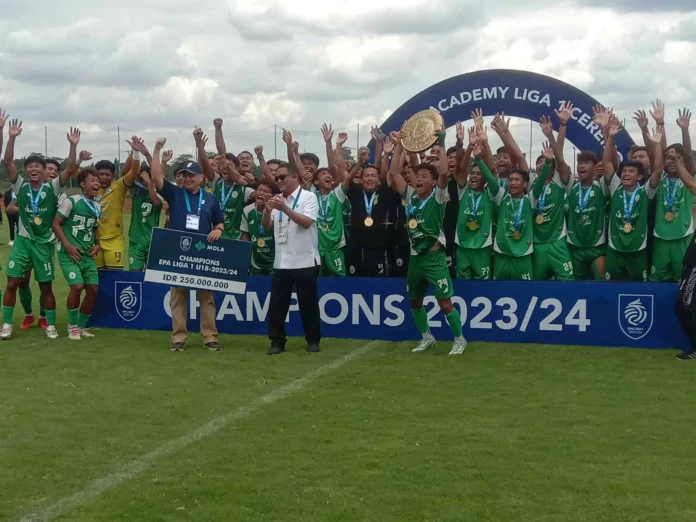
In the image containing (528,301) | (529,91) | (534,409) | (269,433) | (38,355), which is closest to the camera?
(269,433)

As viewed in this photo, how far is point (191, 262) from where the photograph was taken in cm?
836

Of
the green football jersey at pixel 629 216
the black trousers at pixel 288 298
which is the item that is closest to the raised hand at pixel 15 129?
the black trousers at pixel 288 298

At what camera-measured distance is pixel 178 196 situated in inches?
328

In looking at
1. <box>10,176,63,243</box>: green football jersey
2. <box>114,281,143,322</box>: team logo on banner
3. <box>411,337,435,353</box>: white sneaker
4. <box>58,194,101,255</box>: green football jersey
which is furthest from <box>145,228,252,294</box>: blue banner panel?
<box>411,337,435,353</box>: white sneaker

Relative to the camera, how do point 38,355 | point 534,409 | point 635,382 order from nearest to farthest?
point 534,409
point 635,382
point 38,355

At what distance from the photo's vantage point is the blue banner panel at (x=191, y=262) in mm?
8359

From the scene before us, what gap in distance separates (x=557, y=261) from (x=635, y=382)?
6.79 feet

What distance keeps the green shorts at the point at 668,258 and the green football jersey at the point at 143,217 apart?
5334 millimetres

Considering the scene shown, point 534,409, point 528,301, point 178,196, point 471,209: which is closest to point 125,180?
point 178,196

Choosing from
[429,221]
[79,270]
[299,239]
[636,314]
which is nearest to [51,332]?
[79,270]

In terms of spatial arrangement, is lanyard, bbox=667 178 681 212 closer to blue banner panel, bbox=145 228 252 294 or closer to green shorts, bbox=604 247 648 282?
green shorts, bbox=604 247 648 282

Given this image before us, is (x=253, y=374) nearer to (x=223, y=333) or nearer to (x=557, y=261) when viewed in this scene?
(x=223, y=333)

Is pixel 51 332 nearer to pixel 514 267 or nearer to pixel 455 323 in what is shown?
pixel 455 323

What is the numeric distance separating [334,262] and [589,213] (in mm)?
2704
